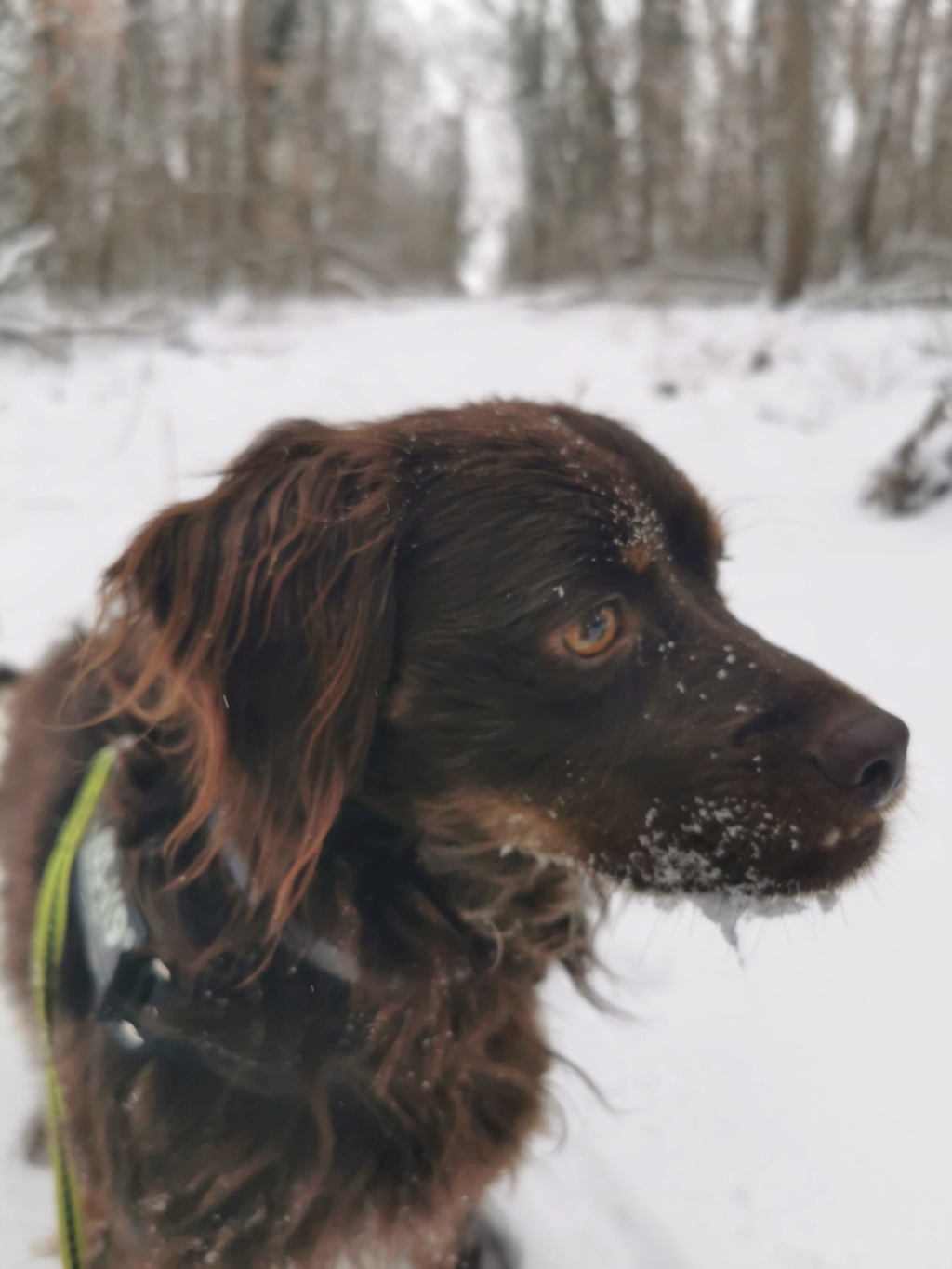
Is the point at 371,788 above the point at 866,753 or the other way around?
the other way around

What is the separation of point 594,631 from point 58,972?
1.15 meters

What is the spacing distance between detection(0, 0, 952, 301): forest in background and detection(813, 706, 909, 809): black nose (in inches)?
397

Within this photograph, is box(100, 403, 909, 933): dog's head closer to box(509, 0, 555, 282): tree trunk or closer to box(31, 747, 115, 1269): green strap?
box(31, 747, 115, 1269): green strap

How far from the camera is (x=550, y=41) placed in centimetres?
2066

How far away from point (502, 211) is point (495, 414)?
40.6 metres

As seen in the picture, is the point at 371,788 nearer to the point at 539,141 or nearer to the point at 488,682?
the point at 488,682

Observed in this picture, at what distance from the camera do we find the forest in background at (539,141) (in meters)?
12.1

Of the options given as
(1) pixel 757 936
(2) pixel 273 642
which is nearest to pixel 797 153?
(1) pixel 757 936

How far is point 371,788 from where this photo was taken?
159cm

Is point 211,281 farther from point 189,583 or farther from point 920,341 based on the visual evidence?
point 189,583

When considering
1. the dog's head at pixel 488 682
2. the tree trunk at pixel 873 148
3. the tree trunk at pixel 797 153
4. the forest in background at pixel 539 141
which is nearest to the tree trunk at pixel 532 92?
the forest in background at pixel 539 141

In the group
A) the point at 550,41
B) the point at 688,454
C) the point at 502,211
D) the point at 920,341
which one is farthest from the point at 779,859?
the point at 502,211

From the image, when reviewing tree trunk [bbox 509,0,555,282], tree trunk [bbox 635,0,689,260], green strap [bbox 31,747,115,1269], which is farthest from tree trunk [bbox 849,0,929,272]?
green strap [bbox 31,747,115,1269]

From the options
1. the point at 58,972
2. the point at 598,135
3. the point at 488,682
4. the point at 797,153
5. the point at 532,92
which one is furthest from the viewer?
the point at 532,92
